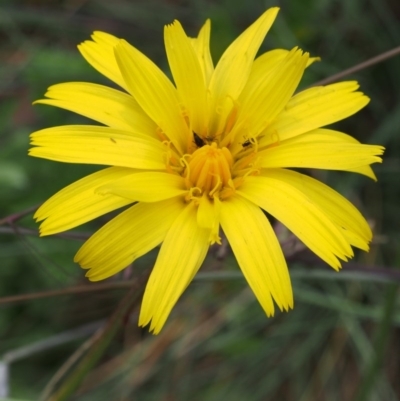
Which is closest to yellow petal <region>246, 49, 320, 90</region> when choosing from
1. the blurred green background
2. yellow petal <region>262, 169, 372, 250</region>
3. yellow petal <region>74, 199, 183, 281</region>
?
yellow petal <region>262, 169, 372, 250</region>

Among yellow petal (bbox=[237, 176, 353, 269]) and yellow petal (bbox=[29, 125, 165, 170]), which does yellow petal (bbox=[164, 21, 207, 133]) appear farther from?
yellow petal (bbox=[237, 176, 353, 269])

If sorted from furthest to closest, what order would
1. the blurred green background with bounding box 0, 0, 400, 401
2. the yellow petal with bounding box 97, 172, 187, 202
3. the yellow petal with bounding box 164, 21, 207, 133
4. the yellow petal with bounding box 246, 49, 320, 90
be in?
the blurred green background with bounding box 0, 0, 400, 401 < the yellow petal with bounding box 246, 49, 320, 90 < the yellow petal with bounding box 164, 21, 207, 133 < the yellow petal with bounding box 97, 172, 187, 202

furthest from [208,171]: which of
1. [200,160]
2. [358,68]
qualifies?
[358,68]

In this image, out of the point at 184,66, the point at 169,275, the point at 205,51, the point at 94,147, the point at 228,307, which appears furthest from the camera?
the point at 228,307

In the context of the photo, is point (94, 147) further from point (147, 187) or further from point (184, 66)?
point (184, 66)

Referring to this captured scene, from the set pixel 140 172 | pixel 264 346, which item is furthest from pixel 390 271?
pixel 264 346

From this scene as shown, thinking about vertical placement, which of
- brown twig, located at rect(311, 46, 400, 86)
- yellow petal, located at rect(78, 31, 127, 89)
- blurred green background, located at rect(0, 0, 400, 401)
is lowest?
blurred green background, located at rect(0, 0, 400, 401)

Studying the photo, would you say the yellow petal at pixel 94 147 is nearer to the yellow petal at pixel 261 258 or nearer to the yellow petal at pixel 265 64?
the yellow petal at pixel 261 258

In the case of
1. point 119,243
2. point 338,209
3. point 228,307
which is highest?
point 119,243
